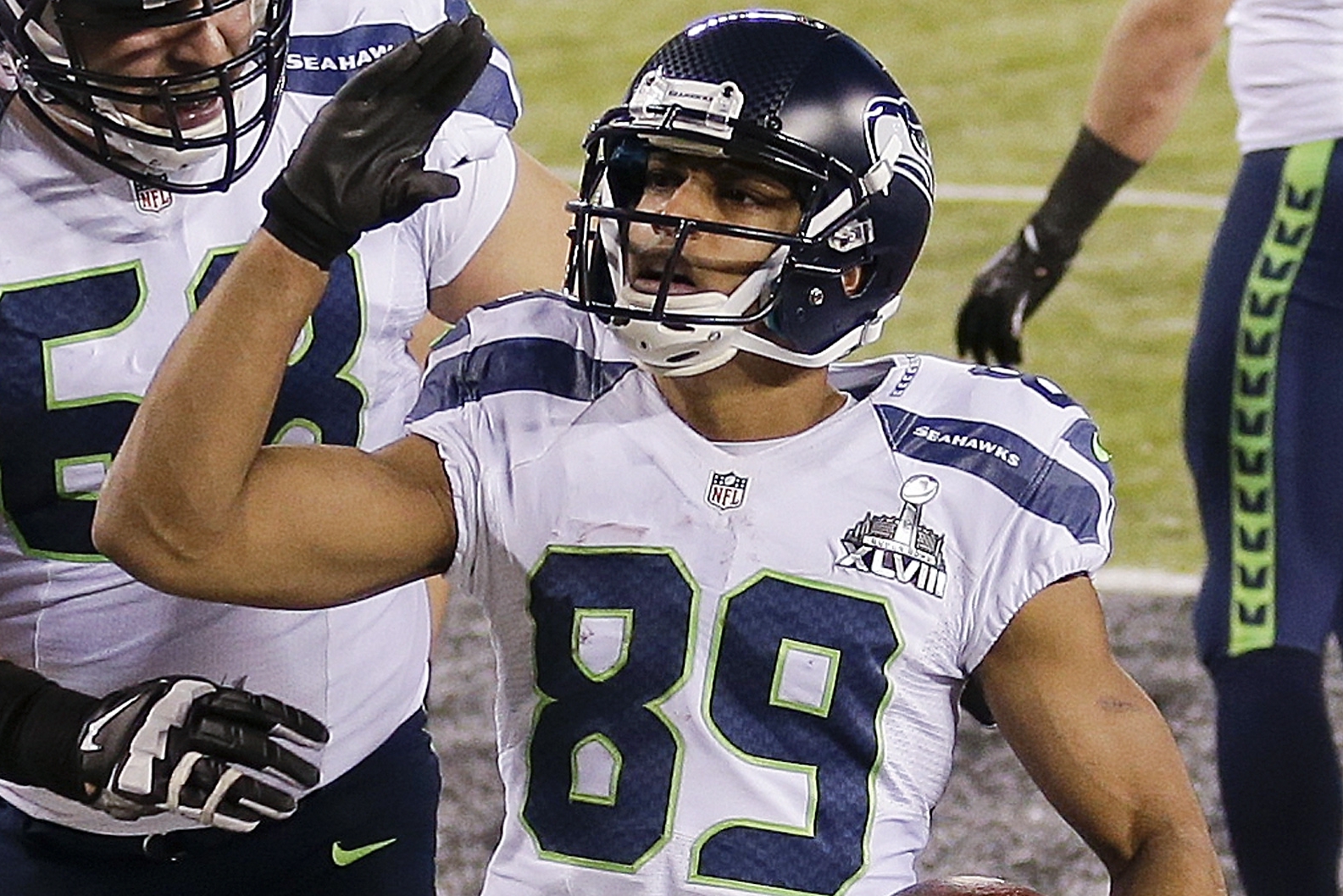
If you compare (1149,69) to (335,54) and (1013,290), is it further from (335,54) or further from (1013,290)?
(335,54)

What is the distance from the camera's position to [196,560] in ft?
5.90

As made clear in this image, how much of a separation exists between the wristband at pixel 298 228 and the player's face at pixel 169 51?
0.21 metres

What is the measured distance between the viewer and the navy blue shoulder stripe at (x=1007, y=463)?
6.23 feet

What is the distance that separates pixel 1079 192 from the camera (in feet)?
10.4

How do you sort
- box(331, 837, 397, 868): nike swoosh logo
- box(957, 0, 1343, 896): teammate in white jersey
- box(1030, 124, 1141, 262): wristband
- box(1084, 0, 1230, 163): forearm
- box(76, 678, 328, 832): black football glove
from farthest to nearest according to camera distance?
box(1030, 124, 1141, 262): wristband
box(1084, 0, 1230, 163): forearm
box(957, 0, 1343, 896): teammate in white jersey
box(331, 837, 397, 868): nike swoosh logo
box(76, 678, 328, 832): black football glove

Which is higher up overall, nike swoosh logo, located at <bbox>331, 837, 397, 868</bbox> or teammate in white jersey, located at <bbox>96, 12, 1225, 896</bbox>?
teammate in white jersey, located at <bbox>96, 12, 1225, 896</bbox>

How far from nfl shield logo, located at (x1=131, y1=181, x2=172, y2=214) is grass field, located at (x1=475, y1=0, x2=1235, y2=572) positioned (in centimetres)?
264

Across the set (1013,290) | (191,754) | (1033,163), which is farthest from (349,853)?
(1033,163)

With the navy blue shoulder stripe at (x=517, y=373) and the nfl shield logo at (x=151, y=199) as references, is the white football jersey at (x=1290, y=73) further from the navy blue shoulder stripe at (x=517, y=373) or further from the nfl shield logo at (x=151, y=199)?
the nfl shield logo at (x=151, y=199)

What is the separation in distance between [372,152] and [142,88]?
266 mm

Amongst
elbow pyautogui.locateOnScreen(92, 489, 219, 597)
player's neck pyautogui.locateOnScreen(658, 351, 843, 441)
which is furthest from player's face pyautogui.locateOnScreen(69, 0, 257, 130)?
player's neck pyautogui.locateOnScreen(658, 351, 843, 441)

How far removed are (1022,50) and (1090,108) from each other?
175 inches

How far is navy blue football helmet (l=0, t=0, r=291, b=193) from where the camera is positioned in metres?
1.90

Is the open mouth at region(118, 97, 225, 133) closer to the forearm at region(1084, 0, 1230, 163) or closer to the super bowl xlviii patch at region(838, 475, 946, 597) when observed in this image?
the super bowl xlviii patch at region(838, 475, 946, 597)
